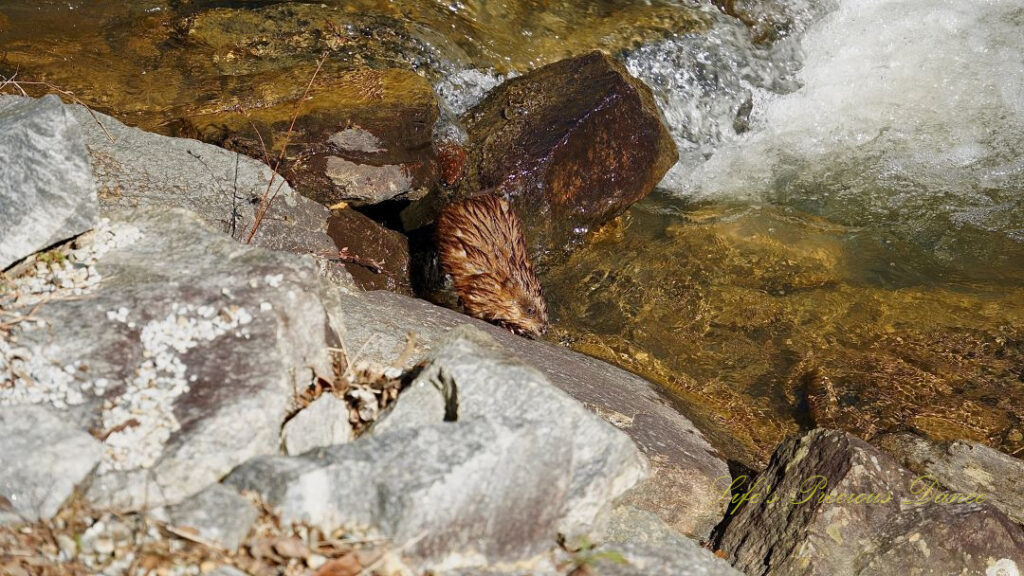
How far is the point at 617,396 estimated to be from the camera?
5004 mm

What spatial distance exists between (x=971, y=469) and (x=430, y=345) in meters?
2.98

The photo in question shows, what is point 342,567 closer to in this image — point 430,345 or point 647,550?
point 647,550

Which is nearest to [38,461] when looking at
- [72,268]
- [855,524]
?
[72,268]

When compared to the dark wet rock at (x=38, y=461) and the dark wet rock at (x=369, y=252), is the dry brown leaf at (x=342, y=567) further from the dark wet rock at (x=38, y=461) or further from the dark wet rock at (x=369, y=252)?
the dark wet rock at (x=369, y=252)

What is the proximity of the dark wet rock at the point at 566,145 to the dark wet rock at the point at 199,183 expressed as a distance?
1682mm

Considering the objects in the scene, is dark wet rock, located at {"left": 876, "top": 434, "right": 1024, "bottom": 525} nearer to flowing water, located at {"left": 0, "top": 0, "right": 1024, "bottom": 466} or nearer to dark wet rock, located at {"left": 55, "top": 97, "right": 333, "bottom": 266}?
flowing water, located at {"left": 0, "top": 0, "right": 1024, "bottom": 466}

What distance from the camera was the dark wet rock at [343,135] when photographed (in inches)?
231

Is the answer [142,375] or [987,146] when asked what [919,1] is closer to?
[987,146]

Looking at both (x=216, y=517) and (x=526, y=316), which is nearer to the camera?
(x=216, y=517)

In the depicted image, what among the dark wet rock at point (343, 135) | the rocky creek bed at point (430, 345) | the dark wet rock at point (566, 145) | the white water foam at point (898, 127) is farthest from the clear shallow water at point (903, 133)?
the dark wet rock at point (343, 135)

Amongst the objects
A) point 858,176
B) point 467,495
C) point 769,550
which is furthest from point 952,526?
point 858,176

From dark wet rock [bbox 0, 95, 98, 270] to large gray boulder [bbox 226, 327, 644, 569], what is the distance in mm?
1297

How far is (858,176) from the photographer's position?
823cm

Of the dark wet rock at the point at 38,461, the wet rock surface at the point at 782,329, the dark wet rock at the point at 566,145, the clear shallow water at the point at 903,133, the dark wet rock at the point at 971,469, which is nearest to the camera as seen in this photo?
the dark wet rock at the point at 38,461
